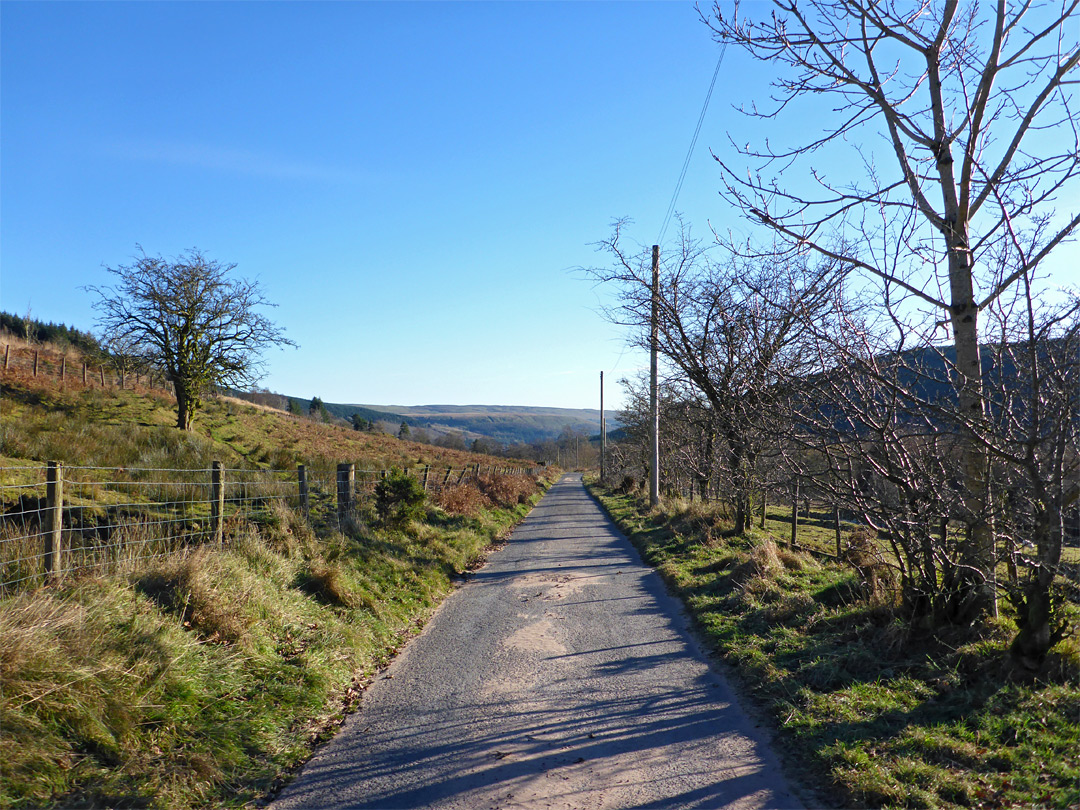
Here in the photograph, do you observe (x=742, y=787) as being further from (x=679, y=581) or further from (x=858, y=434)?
(x=679, y=581)

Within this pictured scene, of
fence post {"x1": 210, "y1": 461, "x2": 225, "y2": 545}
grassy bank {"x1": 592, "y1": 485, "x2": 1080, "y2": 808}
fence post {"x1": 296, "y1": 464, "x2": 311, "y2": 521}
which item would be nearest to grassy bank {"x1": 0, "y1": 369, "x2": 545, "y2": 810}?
fence post {"x1": 210, "y1": 461, "x2": 225, "y2": 545}

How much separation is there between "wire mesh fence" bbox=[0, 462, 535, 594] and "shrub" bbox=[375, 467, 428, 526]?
426mm

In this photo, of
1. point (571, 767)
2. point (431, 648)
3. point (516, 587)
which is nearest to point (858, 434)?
point (571, 767)

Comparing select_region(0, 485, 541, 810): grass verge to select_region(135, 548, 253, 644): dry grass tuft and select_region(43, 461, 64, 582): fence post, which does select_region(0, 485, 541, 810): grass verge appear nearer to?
select_region(135, 548, 253, 644): dry grass tuft

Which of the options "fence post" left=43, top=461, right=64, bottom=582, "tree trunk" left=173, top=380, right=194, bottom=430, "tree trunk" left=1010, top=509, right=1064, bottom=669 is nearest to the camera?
"tree trunk" left=1010, top=509, right=1064, bottom=669

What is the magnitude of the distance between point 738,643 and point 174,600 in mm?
5218

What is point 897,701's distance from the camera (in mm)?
4582

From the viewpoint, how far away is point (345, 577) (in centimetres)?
802

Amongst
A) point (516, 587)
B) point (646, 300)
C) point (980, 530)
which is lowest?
point (516, 587)

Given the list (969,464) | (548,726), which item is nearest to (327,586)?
(548,726)

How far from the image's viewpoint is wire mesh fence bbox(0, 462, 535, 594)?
5.93 metres

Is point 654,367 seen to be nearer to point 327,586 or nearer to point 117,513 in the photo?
point 327,586

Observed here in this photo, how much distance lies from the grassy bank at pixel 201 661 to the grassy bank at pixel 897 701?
338 cm

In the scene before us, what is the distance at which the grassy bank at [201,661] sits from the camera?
3494 mm
